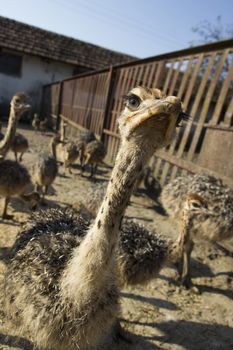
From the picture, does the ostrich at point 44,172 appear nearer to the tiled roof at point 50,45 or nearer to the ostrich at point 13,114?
the ostrich at point 13,114

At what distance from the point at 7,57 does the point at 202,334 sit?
21937 mm

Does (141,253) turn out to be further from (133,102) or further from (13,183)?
(13,183)

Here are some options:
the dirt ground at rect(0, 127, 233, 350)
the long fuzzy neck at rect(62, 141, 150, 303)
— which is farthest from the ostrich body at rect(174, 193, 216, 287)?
the long fuzzy neck at rect(62, 141, 150, 303)

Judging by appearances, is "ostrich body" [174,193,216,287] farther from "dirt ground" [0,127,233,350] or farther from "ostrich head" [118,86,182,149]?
"ostrich head" [118,86,182,149]

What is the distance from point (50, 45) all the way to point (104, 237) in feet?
79.0

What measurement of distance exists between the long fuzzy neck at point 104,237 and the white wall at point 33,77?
20.9 m

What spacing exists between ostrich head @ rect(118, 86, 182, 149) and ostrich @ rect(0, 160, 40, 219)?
3.39 m

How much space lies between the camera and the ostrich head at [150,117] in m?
1.57

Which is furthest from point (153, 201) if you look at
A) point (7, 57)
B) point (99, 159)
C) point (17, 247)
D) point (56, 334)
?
point (7, 57)

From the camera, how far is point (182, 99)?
24.8ft

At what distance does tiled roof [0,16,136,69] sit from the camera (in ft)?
70.9

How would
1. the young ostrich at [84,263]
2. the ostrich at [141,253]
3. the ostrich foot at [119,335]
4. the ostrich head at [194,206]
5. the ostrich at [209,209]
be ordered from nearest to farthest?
the young ostrich at [84,263] → the ostrich foot at [119,335] → the ostrich at [141,253] → the ostrich head at [194,206] → the ostrich at [209,209]

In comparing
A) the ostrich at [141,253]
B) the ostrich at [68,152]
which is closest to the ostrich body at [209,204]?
the ostrich at [141,253]

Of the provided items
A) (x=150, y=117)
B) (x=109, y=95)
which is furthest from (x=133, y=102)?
(x=109, y=95)
